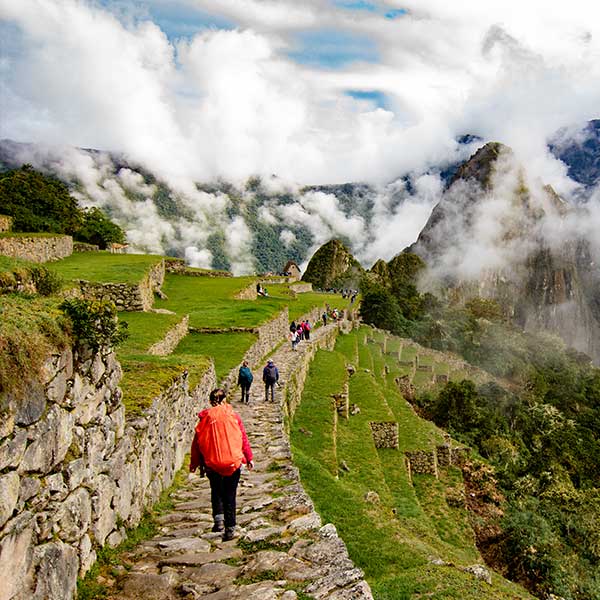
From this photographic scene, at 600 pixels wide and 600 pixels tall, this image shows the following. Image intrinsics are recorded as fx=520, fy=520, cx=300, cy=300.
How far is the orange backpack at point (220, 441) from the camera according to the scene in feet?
18.4

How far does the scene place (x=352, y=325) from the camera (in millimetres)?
48469

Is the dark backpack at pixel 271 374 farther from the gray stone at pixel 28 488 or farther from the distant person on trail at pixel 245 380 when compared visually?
the gray stone at pixel 28 488

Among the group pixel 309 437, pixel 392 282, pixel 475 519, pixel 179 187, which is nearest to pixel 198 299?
pixel 309 437

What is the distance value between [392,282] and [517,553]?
77.1 metres

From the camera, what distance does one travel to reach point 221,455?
18.4 ft

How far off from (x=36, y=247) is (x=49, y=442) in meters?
23.5

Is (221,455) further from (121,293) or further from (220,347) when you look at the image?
(121,293)

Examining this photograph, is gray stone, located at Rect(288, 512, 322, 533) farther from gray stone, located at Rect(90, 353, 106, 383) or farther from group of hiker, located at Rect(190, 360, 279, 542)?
gray stone, located at Rect(90, 353, 106, 383)

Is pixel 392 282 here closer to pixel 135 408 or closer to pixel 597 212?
pixel 135 408

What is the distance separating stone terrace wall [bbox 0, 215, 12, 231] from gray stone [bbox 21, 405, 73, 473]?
92.7 ft

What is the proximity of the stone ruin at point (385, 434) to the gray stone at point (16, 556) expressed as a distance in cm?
1591

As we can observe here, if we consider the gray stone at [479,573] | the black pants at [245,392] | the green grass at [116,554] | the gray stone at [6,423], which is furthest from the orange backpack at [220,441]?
the black pants at [245,392]

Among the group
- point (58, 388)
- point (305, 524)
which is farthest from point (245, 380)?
point (58, 388)

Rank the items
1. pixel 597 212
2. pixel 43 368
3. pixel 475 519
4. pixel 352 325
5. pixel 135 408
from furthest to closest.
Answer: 1. pixel 597 212
2. pixel 352 325
3. pixel 475 519
4. pixel 135 408
5. pixel 43 368
